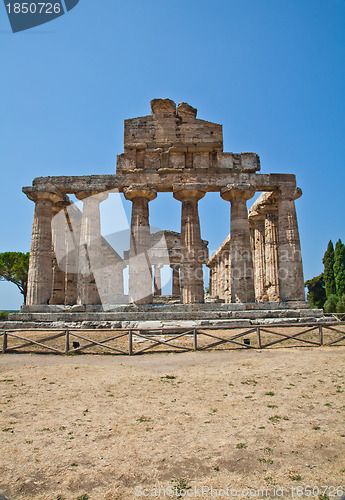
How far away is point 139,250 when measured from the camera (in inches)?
706

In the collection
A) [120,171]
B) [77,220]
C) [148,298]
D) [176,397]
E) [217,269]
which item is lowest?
[176,397]

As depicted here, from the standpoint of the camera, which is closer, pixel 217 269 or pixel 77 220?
pixel 77 220

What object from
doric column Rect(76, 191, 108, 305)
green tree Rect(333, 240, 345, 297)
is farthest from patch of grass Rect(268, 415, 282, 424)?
green tree Rect(333, 240, 345, 297)

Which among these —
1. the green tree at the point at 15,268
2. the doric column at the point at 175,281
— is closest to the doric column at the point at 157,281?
the doric column at the point at 175,281

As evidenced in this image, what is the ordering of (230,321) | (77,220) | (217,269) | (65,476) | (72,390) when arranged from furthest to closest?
(217,269), (77,220), (230,321), (72,390), (65,476)

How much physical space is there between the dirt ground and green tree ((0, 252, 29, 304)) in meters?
32.5

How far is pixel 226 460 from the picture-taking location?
163 inches

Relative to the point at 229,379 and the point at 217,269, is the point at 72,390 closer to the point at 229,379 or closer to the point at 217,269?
the point at 229,379

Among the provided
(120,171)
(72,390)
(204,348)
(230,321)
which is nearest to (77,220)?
(120,171)

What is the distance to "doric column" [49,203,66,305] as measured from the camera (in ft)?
69.6

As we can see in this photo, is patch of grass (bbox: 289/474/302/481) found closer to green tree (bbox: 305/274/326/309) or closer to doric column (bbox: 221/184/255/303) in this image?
doric column (bbox: 221/184/255/303)

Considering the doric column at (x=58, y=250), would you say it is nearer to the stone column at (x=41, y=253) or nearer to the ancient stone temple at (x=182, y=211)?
the ancient stone temple at (x=182, y=211)

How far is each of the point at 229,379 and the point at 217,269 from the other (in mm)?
30417

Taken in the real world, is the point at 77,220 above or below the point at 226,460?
above
